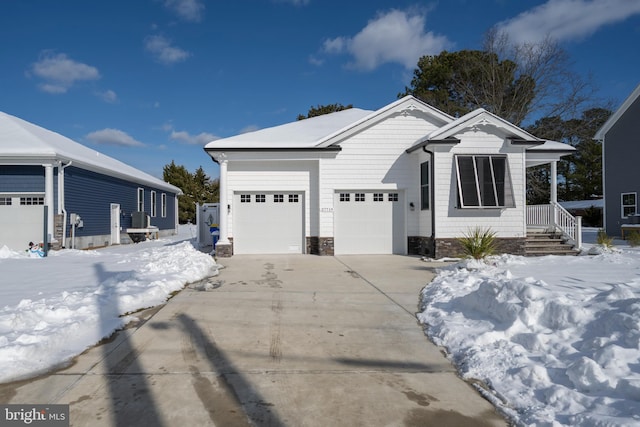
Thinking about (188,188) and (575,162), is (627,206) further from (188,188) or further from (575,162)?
(188,188)

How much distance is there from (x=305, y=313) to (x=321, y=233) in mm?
7477

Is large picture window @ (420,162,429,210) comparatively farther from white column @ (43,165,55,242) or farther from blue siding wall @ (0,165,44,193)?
blue siding wall @ (0,165,44,193)

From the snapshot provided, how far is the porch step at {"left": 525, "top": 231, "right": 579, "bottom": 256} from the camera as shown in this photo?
12.4 meters

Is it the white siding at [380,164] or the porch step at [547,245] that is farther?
the white siding at [380,164]

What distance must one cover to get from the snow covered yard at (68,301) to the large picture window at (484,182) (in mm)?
8155

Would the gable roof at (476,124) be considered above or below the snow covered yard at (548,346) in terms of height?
above

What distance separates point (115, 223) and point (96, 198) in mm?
2193

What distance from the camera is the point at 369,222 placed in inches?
543

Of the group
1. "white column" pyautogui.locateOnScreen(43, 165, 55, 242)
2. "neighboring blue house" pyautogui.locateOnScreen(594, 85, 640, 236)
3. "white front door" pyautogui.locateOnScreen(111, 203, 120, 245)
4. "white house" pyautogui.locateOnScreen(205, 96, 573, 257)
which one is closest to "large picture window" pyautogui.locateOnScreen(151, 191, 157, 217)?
"white front door" pyautogui.locateOnScreen(111, 203, 120, 245)

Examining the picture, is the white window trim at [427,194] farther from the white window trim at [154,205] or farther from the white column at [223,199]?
the white window trim at [154,205]

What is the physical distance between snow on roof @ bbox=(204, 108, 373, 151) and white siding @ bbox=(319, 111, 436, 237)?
4.10 feet

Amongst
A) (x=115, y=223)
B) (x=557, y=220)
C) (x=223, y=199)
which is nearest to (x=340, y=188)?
(x=223, y=199)

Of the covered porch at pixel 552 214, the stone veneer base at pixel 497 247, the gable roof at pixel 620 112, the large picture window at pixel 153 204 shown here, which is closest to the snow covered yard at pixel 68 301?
the stone veneer base at pixel 497 247

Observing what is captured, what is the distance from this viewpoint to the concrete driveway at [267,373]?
10.1 ft
